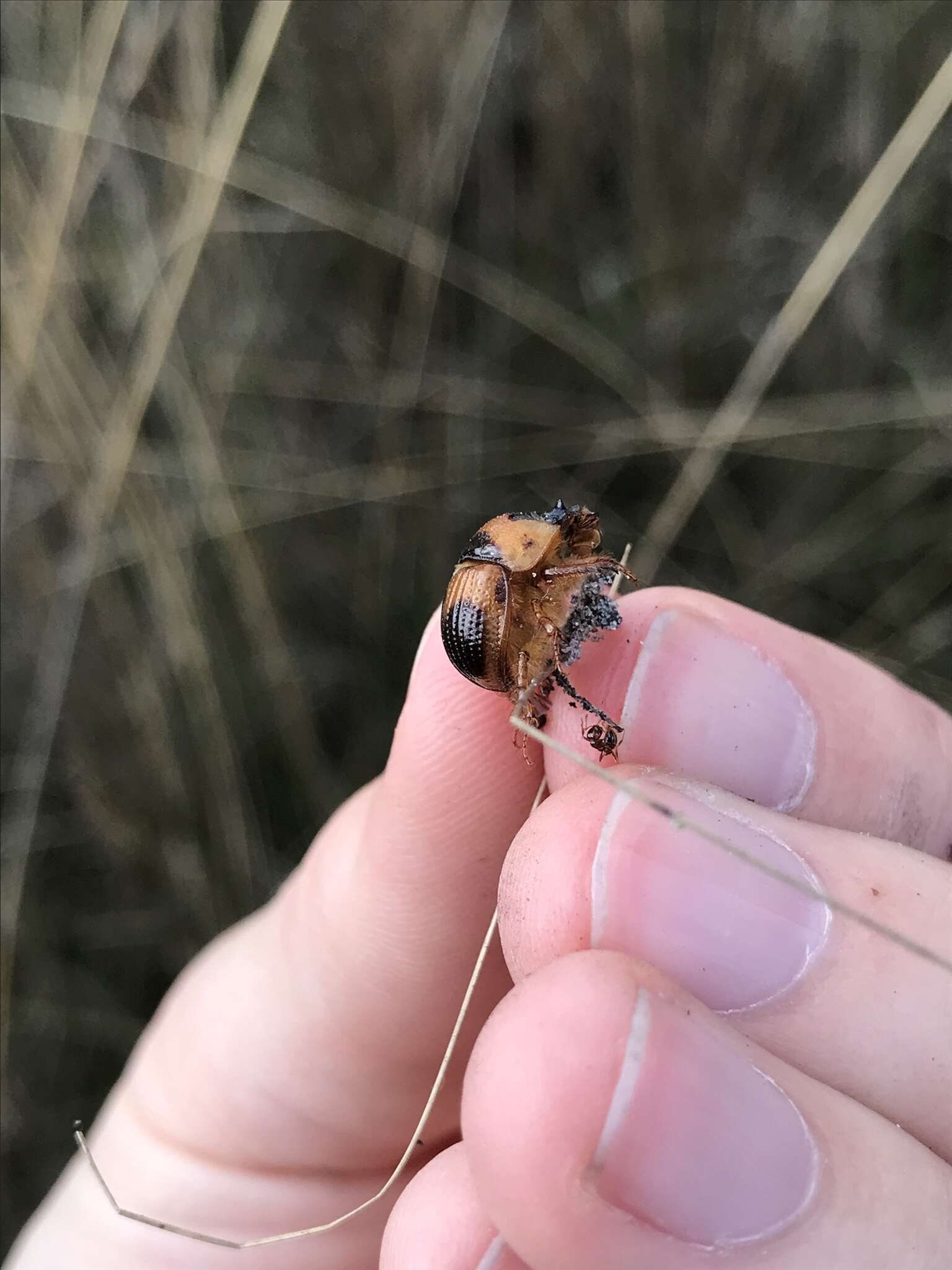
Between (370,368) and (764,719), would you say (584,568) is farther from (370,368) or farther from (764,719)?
(370,368)

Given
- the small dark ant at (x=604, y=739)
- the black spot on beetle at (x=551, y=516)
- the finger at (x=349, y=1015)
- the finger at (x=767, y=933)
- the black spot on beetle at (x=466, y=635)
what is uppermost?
the black spot on beetle at (x=551, y=516)

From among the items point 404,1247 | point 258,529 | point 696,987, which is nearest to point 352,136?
point 258,529

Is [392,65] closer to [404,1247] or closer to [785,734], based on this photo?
[785,734]

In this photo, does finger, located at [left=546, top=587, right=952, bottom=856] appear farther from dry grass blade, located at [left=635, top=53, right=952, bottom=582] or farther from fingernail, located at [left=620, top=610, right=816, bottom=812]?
Result: dry grass blade, located at [left=635, top=53, right=952, bottom=582]

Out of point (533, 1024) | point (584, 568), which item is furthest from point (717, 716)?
point (533, 1024)

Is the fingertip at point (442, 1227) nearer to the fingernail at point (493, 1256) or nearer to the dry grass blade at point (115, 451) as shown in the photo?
the fingernail at point (493, 1256)

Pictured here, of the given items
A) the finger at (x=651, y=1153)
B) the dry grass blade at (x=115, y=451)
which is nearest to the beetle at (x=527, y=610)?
the finger at (x=651, y=1153)

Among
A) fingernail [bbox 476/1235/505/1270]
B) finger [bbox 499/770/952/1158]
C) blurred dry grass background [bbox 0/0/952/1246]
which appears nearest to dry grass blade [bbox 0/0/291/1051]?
blurred dry grass background [bbox 0/0/952/1246]

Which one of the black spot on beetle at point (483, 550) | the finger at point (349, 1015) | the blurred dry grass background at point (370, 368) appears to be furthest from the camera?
the blurred dry grass background at point (370, 368)
